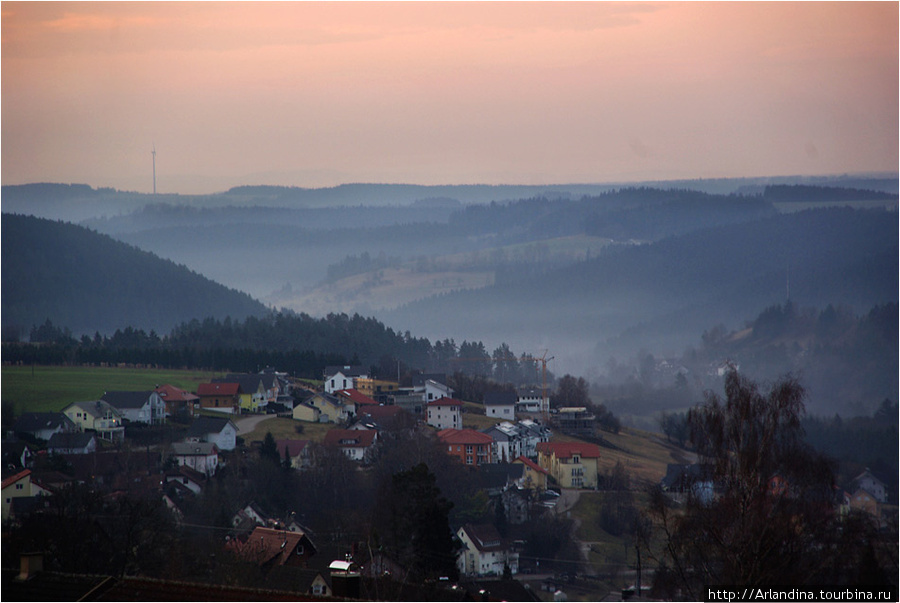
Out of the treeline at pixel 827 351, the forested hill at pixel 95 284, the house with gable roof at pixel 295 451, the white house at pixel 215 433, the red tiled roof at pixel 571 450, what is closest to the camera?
the house with gable roof at pixel 295 451

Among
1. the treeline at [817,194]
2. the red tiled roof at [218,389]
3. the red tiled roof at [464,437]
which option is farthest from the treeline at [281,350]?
the treeline at [817,194]

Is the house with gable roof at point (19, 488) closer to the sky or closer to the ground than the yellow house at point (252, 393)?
closer to the ground

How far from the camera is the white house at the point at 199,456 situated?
33.4 m

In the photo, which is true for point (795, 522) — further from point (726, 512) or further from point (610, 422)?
point (610, 422)

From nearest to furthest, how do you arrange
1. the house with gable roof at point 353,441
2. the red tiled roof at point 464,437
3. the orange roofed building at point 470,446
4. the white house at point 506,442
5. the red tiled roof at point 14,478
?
the red tiled roof at point 14,478 < the house with gable roof at point 353,441 < the orange roofed building at point 470,446 < the red tiled roof at point 464,437 < the white house at point 506,442

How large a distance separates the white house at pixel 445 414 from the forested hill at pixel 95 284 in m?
72.1

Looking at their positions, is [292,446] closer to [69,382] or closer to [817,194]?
[69,382]

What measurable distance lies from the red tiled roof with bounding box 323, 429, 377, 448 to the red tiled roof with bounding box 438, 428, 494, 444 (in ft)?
9.25

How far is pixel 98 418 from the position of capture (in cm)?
4034

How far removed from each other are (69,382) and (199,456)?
18181mm

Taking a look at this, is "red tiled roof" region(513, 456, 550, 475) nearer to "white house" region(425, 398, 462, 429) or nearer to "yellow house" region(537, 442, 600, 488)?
"yellow house" region(537, 442, 600, 488)

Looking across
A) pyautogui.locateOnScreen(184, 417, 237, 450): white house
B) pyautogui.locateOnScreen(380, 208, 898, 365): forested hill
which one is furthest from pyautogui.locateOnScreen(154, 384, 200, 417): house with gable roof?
pyautogui.locateOnScreen(380, 208, 898, 365): forested hill

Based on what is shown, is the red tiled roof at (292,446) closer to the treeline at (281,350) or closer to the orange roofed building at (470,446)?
the orange roofed building at (470,446)

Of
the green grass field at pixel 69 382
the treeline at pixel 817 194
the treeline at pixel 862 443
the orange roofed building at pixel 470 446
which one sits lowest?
the treeline at pixel 862 443
